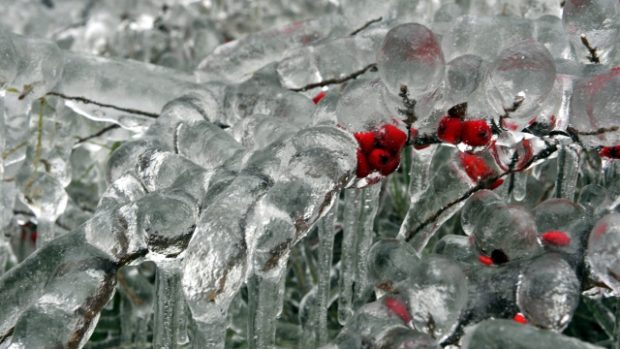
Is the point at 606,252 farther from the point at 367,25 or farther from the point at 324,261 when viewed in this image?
the point at 367,25

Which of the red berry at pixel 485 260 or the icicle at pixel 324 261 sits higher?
the red berry at pixel 485 260

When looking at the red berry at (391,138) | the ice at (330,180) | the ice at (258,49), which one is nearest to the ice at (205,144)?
the ice at (330,180)

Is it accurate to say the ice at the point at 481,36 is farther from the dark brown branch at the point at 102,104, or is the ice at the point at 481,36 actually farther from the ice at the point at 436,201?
the dark brown branch at the point at 102,104

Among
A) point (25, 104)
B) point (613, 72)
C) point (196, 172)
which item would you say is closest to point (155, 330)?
point (196, 172)

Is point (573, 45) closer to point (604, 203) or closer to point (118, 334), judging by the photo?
point (604, 203)

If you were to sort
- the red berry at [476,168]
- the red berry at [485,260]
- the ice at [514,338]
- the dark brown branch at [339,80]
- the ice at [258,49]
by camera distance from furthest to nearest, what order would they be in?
the ice at [258,49]
the dark brown branch at [339,80]
the red berry at [476,168]
the red berry at [485,260]
the ice at [514,338]

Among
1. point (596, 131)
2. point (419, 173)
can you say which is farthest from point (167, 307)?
point (596, 131)

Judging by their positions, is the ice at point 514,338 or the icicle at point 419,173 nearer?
the ice at point 514,338
